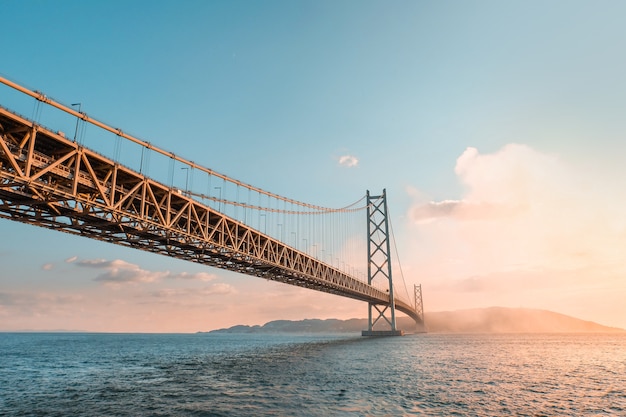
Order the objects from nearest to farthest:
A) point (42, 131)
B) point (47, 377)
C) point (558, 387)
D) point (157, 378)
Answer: point (42, 131) < point (558, 387) < point (157, 378) < point (47, 377)

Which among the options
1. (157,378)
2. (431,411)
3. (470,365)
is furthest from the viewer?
(470,365)

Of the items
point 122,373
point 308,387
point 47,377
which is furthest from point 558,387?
point 47,377

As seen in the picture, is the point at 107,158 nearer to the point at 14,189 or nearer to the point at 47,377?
the point at 14,189

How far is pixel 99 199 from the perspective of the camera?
84.9 feet

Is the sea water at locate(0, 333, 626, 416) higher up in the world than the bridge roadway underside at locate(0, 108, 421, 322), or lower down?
lower down

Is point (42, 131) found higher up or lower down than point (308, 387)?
higher up

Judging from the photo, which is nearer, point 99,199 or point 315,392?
point 315,392

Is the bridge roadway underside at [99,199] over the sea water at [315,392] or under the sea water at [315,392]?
over

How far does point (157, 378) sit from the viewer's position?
26.3 metres

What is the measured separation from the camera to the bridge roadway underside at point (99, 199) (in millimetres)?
19141

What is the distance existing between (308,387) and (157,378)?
1097 centimetres

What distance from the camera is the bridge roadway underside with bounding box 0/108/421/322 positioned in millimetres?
19141

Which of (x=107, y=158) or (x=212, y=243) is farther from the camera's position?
(x=212, y=243)

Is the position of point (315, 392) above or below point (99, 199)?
below
